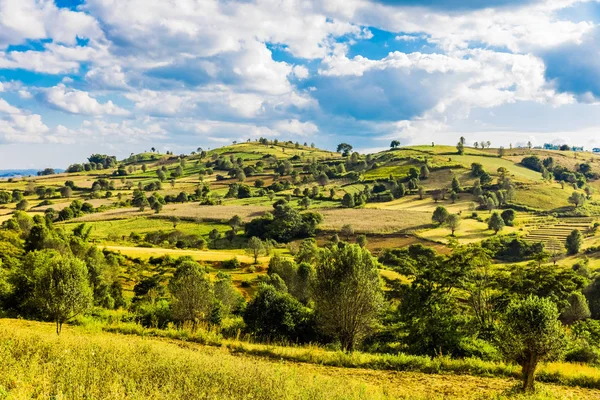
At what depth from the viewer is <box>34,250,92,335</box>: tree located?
20.6 m

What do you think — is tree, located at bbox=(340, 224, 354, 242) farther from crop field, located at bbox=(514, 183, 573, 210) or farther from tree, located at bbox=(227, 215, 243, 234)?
crop field, located at bbox=(514, 183, 573, 210)

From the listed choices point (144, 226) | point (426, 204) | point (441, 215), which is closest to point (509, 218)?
point (441, 215)

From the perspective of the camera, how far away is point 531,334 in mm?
13727

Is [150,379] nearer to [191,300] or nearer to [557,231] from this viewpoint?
[191,300]

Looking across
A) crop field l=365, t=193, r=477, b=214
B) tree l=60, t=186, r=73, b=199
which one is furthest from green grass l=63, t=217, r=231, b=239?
tree l=60, t=186, r=73, b=199

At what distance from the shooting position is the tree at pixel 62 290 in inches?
811

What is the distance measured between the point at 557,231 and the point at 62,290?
14034 centimetres

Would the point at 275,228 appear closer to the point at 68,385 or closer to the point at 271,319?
the point at 271,319

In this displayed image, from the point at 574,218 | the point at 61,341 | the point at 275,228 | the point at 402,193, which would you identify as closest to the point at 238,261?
the point at 275,228

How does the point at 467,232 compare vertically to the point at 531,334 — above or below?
above

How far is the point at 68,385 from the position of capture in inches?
390

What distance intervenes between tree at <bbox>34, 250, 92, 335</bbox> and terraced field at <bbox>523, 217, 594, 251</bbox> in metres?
119

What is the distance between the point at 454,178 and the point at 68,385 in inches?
7377

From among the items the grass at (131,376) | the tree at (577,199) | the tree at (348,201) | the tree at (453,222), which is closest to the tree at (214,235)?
the tree at (348,201)
